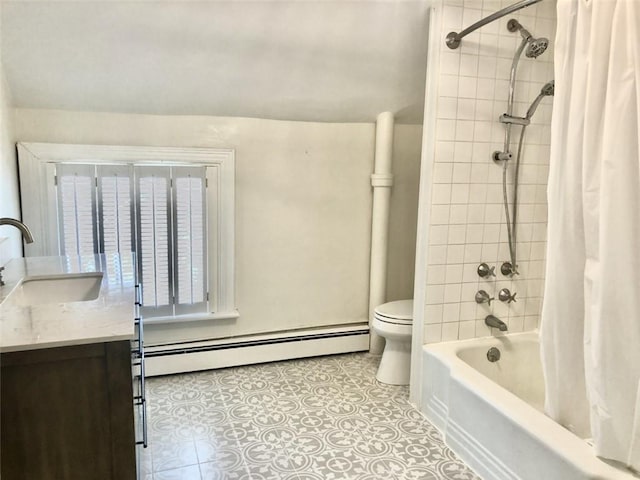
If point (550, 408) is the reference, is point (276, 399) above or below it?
below

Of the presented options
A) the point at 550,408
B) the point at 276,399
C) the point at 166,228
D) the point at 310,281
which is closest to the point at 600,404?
the point at 550,408

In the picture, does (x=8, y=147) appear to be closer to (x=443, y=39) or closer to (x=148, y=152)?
(x=148, y=152)

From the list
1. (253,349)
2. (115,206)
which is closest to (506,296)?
(253,349)

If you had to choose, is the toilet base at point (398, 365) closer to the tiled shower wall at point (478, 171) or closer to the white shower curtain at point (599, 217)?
the tiled shower wall at point (478, 171)

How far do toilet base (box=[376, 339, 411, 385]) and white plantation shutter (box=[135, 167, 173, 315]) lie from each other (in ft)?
4.59

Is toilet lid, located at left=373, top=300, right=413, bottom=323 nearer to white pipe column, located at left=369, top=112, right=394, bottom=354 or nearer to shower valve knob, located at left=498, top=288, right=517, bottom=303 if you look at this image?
white pipe column, located at left=369, top=112, right=394, bottom=354

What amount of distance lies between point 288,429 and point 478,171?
163 centimetres

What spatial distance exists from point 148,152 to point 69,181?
457mm

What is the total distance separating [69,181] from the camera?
8.45 ft

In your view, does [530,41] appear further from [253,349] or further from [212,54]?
[253,349]

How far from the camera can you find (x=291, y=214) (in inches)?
121

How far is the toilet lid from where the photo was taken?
2744 mm

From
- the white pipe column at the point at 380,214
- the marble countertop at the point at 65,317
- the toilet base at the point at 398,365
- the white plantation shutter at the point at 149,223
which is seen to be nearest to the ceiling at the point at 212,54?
the white pipe column at the point at 380,214

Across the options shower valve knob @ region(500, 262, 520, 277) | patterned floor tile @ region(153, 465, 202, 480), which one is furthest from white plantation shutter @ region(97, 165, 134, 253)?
shower valve knob @ region(500, 262, 520, 277)
